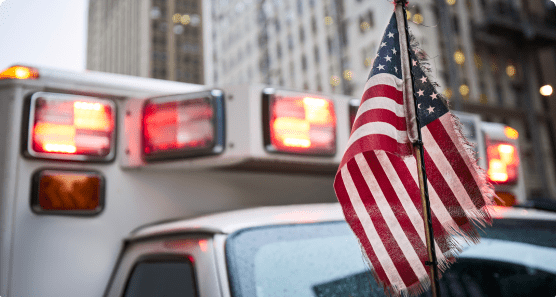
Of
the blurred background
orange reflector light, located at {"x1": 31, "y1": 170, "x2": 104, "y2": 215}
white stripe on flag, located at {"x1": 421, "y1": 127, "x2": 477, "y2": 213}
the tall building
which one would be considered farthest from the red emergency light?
the tall building

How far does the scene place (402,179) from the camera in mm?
1483

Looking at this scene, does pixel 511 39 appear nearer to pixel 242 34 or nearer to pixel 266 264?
pixel 242 34

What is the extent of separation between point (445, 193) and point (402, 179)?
0.44 ft

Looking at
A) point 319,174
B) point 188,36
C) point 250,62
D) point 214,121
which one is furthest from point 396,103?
point 188,36

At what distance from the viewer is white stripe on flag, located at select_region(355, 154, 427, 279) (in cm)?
142

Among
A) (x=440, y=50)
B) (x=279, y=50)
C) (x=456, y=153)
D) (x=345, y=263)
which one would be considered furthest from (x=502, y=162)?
(x=279, y=50)

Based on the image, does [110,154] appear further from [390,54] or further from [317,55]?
[317,55]

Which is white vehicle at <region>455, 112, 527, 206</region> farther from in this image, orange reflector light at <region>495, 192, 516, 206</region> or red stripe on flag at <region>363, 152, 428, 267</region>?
red stripe on flag at <region>363, 152, 428, 267</region>

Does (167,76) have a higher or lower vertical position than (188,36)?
lower

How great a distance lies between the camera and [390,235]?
1.45 meters

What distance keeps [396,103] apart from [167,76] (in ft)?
229

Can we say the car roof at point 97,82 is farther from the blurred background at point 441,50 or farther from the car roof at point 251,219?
the blurred background at point 441,50

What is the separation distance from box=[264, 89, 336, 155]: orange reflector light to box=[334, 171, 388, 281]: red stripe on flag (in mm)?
793

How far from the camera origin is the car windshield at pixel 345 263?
5.40 ft
